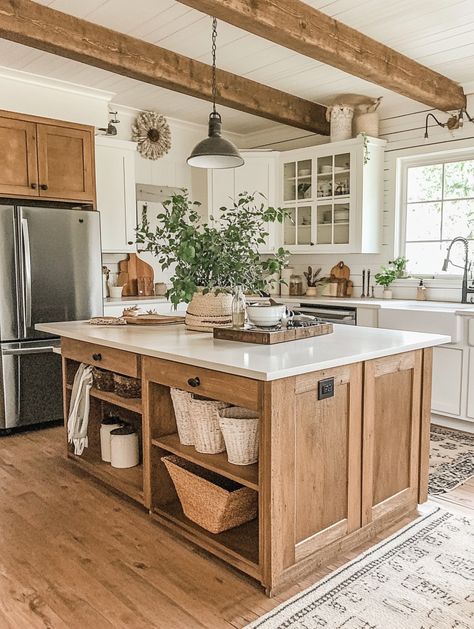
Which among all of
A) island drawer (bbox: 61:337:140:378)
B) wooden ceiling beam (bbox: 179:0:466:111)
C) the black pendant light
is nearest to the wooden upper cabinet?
the black pendant light

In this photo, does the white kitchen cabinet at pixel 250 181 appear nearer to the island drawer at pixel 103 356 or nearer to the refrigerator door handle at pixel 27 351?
the refrigerator door handle at pixel 27 351

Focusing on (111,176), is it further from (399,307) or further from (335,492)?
(335,492)

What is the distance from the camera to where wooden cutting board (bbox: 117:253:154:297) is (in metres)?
5.14

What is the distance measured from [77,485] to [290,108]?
347cm

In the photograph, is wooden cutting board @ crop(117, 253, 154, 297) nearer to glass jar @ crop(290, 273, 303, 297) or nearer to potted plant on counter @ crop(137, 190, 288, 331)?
glass jar @ crop(290, 273, 303, 297)

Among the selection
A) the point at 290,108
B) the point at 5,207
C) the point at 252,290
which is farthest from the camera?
the point at 290,108

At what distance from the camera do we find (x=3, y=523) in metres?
2.52

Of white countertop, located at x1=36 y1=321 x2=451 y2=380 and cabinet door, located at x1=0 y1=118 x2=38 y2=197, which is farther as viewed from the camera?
cabinet door, located at x1=0 y1=118 x2=38 y2=197

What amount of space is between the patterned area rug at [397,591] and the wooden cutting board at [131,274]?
11.3 ft

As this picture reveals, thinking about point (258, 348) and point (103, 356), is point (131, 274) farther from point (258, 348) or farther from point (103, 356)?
point (258, 348)

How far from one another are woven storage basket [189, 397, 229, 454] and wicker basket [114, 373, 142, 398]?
52 centimetres

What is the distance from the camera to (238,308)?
256 centimetres

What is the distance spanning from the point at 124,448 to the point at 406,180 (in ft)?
11.4

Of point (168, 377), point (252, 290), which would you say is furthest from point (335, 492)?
point (252, 290)
